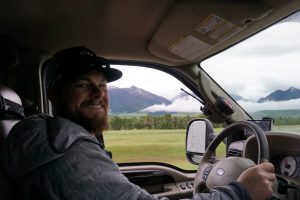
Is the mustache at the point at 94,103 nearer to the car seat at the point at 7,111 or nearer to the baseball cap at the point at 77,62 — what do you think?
the baseball cap at the point at 77,62

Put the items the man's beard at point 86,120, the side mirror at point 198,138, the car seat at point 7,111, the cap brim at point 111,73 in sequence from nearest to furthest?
the car seat at point 7,111 → the man's beard at point 86,120 → the cap brim at point 111,73 → the side mirror at point 198,138

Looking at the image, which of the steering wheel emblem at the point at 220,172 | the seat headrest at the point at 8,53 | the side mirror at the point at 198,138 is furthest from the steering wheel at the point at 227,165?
the seat headrest at the point at 8,53

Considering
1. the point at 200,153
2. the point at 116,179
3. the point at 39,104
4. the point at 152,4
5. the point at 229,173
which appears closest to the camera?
the point at 116,179

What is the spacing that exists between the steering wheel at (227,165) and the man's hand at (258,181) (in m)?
0.06

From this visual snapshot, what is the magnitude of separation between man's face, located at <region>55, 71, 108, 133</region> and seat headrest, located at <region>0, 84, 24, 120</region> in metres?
0.18

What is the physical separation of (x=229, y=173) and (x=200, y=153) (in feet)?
2.86

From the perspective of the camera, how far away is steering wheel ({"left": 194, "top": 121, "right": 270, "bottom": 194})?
4.61 ft

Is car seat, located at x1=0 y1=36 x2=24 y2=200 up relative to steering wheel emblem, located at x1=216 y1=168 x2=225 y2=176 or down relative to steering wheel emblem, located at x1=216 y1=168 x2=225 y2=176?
up

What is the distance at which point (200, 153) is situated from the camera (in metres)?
2.35

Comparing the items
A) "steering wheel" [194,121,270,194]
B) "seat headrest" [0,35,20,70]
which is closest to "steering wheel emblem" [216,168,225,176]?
"steering wheel" [194,121,270,194]

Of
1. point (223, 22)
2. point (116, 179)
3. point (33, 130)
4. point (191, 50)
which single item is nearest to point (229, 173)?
point (116, 179)

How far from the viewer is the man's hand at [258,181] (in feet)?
4.25

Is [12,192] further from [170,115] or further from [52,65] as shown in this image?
[170,115]

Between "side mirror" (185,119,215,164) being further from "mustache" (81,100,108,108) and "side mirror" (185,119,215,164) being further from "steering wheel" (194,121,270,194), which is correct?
"mustache" (81,100,108,108)
